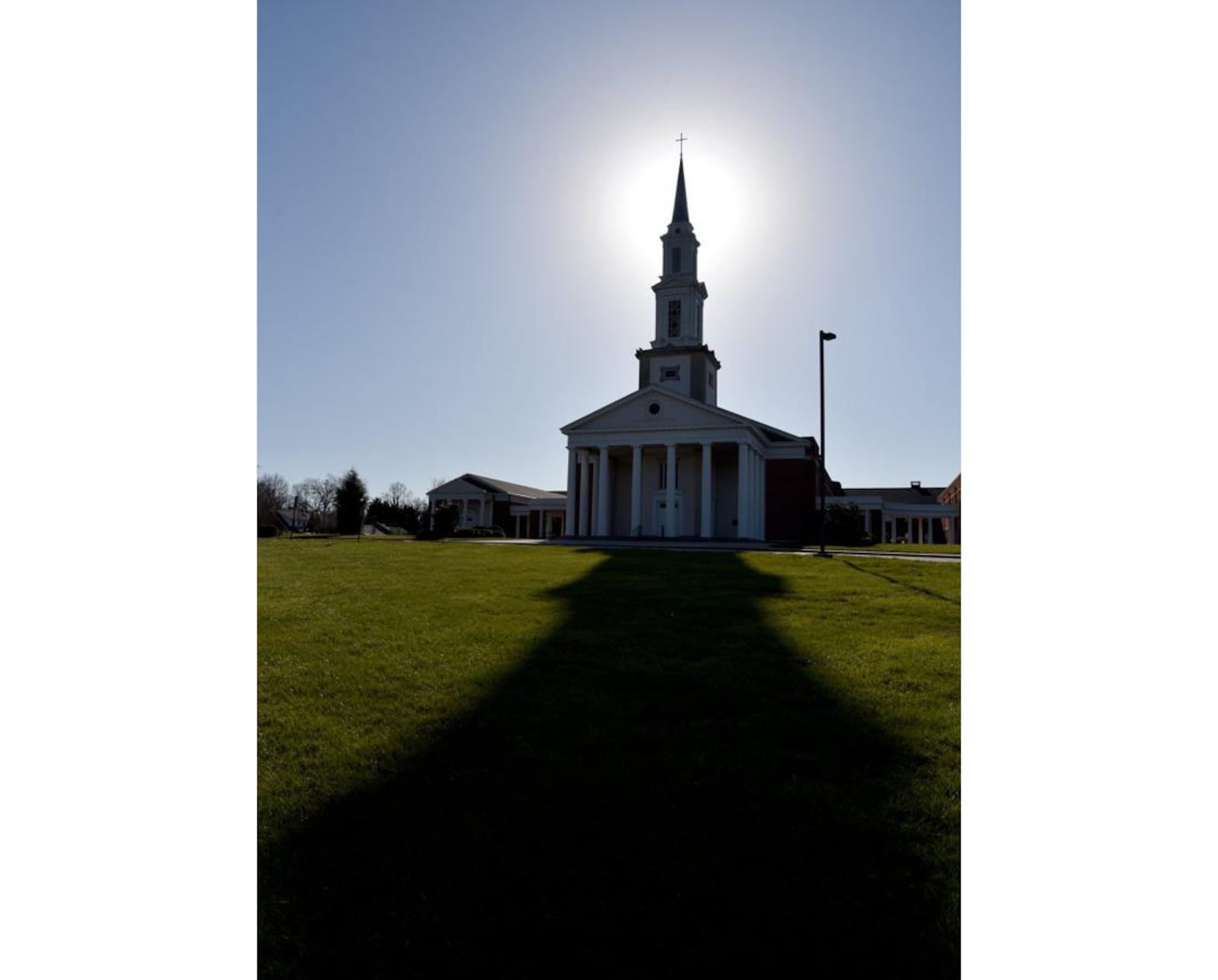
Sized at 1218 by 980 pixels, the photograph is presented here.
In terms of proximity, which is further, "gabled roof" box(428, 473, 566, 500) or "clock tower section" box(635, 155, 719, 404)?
"gabled roof" box(428, 473, 566, 500)

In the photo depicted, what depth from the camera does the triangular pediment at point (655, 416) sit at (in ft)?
116

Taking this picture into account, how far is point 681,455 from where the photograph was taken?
1526 inches

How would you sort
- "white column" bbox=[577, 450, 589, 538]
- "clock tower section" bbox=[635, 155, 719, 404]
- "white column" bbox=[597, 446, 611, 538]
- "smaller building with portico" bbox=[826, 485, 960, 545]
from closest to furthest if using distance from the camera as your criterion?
1. "white column" bbox=[597, 446, 611, 538]
2. "white column" bbox=[577, 450, 589, 538]
3. "clock tower section" bbox=[635, 155, 719, 404]
4. "smaller building with portico" bbox=[826, 485, 960, 545]

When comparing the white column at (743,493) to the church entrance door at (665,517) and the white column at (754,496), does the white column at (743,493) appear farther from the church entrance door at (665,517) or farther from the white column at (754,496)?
the church entrance door at (665,517)

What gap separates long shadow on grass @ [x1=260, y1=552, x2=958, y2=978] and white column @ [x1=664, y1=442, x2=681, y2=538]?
31.3 metres

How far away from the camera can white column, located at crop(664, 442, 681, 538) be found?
35.9 metres

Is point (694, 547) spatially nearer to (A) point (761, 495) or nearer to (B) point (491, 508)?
(A) point (761, 495)

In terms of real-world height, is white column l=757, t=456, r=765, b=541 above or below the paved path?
above

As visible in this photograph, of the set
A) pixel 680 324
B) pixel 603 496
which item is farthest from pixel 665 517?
pixel 680 324

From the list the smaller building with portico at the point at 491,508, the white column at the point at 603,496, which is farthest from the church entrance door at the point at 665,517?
the smaller building with portico at the point at 491,508

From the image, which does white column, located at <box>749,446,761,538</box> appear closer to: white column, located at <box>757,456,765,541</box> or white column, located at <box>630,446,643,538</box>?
white column, located at <box>757,456,765,541</box>

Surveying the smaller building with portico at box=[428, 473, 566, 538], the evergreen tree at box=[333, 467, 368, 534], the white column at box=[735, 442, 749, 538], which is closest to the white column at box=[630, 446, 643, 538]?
the white column at box=[735, 442, 749, 538]

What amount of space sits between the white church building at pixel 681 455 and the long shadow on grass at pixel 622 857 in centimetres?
3034

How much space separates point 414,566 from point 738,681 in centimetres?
1073
